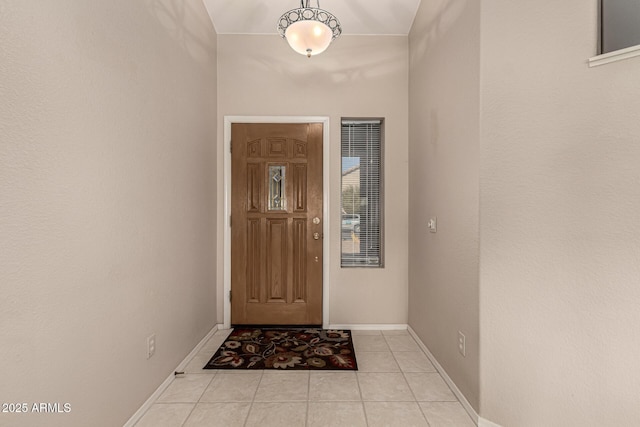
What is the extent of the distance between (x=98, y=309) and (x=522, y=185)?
7.12 ft

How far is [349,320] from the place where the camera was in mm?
3250

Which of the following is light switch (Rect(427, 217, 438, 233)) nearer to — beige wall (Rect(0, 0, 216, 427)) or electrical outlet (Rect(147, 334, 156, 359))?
beige wall (Rect(0, 0, 216, 427))

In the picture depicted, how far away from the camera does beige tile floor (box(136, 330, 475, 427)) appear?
71.3 inches

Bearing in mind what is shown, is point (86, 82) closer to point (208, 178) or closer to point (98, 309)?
point (98, 309)

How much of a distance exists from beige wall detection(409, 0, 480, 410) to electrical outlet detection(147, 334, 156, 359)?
1.90 metres

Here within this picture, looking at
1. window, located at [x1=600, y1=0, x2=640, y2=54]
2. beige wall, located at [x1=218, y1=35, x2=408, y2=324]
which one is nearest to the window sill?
window, located at [x1=600, y1=0, x2=640, y2=54]

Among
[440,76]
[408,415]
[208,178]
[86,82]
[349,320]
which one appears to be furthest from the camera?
[349,320]

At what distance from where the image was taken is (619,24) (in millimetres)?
1524

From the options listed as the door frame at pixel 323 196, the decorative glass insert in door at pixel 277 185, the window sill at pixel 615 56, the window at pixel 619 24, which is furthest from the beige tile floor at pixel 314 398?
the window at pixel 619 24

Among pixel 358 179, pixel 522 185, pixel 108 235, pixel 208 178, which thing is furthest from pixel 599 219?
pixel 208 178

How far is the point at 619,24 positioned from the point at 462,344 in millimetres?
1854

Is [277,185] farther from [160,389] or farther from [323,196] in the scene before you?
[160,389]

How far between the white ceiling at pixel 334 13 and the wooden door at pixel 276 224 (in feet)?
3.16

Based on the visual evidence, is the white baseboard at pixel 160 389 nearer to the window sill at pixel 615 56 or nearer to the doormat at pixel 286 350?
the doormat at pixel 286 350
